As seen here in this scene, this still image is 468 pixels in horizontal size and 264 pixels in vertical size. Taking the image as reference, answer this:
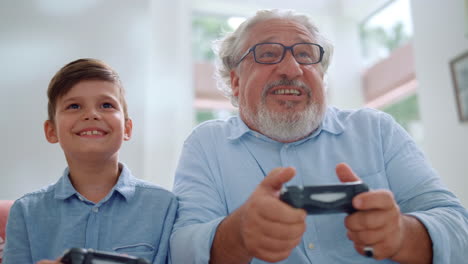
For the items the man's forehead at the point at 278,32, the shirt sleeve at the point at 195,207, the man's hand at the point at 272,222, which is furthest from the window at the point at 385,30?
the man's hand at the point at 272,222

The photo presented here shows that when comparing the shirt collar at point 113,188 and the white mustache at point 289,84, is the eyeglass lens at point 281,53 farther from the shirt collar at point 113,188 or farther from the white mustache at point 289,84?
the shirt collar at point 113,188

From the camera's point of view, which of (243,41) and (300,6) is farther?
(300,6)

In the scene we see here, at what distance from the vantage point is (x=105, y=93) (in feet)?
3.93

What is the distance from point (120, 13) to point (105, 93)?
1.58 m

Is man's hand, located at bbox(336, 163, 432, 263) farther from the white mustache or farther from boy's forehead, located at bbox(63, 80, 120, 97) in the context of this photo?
boy's forehead, located at bbox(63, 80, 120, 97)

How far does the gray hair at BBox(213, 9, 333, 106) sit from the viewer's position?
1.41 metres

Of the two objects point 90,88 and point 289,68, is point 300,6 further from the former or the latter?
point 90,88

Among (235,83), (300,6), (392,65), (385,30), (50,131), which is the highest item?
(300,6)

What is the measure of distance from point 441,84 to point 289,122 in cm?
218

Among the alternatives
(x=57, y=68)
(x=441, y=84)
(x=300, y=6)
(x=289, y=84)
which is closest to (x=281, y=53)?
(x=289, y=84)

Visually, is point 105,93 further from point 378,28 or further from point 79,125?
point 378,28

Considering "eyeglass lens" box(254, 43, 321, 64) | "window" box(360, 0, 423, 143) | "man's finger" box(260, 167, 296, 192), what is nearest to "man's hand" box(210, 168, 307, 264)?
"man's finger" box(260, 167, 296, 192)

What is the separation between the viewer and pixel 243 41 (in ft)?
4.67

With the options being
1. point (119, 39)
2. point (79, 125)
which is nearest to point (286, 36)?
point (79, 125)
